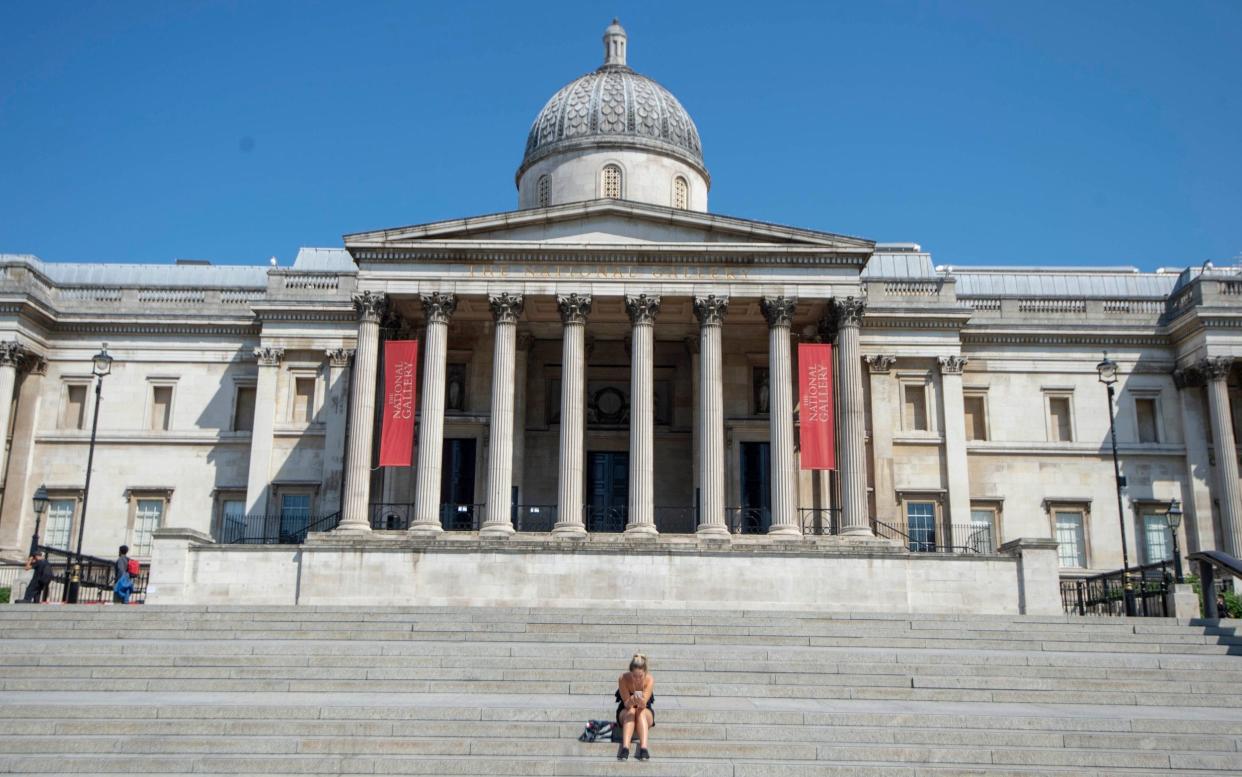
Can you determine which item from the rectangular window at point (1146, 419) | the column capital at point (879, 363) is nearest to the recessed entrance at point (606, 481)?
the column capital at point (879, 363)

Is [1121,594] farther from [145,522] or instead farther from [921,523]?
[145,522]

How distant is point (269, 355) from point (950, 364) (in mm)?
22933

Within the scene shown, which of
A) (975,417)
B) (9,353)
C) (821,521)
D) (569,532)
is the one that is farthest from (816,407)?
(9,353)

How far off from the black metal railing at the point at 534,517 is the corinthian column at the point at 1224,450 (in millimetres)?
21683

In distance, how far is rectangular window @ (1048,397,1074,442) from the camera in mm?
40062

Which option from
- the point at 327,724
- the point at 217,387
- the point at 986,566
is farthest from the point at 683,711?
the point at 217,387

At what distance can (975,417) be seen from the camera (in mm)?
40375

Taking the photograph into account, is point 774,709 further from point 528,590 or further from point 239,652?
point 528,590

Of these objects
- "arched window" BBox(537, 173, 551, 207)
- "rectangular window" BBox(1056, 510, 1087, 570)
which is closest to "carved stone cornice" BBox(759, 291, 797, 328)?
"arched window" BBox(537, 173, 551, 207)

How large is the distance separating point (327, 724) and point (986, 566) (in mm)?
18494

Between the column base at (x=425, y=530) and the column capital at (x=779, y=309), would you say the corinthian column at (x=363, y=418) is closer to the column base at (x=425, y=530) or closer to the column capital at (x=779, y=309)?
the column base at (x=425, y=530)

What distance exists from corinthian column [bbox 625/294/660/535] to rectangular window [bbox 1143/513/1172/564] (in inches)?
708

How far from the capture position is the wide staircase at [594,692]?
1553 centimetres

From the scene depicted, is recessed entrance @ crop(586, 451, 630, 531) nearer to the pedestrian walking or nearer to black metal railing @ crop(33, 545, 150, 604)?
black metal railing @ crop(33, 545, 150, 604)
